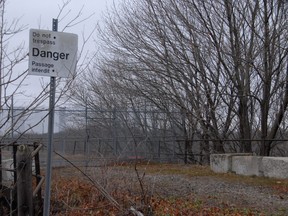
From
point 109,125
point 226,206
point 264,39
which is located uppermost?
point 264,39

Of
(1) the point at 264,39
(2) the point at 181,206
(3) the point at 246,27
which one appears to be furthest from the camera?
(3) the point at 246,27

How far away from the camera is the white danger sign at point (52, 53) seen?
4688mm

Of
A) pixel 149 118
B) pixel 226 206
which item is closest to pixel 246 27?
pixel 149 118

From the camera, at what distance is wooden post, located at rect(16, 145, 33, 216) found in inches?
228

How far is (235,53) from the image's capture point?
773 inches

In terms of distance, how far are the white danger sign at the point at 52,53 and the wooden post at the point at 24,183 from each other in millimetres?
1449

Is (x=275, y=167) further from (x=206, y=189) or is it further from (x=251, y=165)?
(x=206, y=189)

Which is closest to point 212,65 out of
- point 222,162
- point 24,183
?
point 222,162

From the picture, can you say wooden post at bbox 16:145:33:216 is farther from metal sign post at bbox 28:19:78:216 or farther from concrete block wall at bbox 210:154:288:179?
concrete block wall at bbox 210:154:288:179

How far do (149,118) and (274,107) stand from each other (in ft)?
18.0

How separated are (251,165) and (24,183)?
30.5ft

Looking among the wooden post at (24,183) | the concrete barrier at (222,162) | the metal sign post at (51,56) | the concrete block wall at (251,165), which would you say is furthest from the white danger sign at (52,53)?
the concrete barrier at (222,162)

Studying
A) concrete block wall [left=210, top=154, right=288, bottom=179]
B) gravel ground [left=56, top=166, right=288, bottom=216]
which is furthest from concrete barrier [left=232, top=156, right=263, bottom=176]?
gravel ground [left=56, top=166, right=288, bottom=216]

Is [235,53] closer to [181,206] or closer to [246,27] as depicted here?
[246,27]
